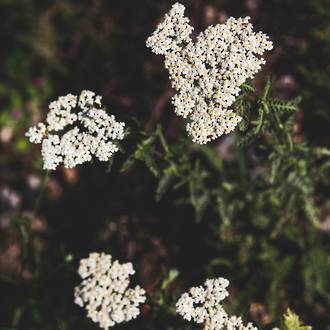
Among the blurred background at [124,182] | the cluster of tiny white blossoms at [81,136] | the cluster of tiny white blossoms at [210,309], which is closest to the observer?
the cluster of tiny white blossoms at [210,309]

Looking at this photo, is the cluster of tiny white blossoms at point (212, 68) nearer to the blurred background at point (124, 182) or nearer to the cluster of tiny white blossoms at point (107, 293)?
the cluster of tiny white blossoms at point (107, 293)

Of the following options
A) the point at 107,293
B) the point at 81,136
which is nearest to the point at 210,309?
the point at 107,293

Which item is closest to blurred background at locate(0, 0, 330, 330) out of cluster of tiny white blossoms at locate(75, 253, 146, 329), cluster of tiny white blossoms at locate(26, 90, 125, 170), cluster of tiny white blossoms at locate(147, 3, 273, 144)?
cluster of tiny white blossoms at locate(75, 253, 146, 329)

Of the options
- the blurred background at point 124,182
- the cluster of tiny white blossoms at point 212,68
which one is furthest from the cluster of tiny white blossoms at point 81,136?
the blurred background at point 124,182

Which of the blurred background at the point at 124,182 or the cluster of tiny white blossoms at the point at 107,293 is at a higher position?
the blurred background at the point at 124,182

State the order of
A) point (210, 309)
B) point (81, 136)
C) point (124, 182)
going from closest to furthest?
1. point (210, 309)
2. point (81, 136)
3. point (124, 182)

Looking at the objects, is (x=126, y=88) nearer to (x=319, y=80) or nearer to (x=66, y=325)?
(x=319, y=80)

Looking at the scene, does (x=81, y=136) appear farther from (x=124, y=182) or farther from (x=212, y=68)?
(x=124, y=182)
